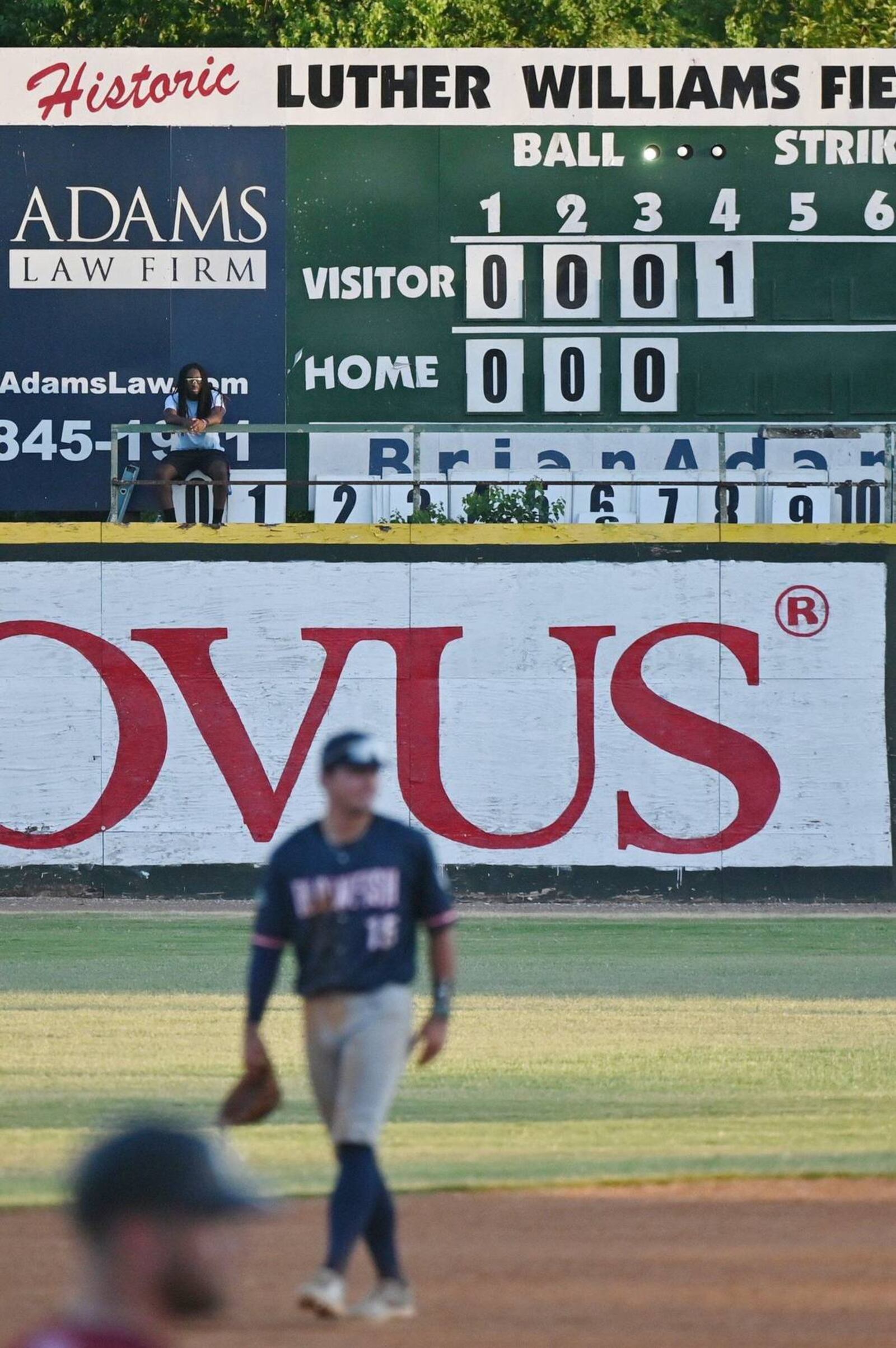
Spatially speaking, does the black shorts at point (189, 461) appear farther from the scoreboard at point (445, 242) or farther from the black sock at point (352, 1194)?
the black sock at point (352, 1194)

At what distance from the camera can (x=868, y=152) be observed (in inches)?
960

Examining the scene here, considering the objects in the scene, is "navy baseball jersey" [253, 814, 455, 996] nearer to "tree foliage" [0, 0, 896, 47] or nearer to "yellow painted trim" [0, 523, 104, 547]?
"yellow painted trim" [0, 523, 104, 547]

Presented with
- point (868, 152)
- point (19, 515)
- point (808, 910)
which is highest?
point (868, 152)

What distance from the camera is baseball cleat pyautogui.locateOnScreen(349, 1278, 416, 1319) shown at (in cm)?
682

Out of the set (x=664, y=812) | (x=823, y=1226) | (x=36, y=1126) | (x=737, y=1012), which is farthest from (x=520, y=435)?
(x=823, y=1226)

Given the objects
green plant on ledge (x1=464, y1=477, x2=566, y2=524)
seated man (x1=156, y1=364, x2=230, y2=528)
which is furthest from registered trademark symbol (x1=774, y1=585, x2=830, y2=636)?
seated man (x1=156, y1=364, x2=230, y2=528)

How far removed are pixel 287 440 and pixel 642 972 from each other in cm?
938

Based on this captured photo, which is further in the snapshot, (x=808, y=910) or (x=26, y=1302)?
(x=808, y=910)

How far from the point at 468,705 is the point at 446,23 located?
64.7ft

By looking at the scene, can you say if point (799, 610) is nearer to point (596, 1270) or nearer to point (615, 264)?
A: point (615, 264)

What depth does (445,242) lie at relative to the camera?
79.9ft

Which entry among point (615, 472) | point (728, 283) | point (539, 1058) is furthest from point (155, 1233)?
point (728, 283)

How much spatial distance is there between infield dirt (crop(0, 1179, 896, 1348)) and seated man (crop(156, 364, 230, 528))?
14.5m

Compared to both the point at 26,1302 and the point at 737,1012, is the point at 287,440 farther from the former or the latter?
the point at 26,1302
